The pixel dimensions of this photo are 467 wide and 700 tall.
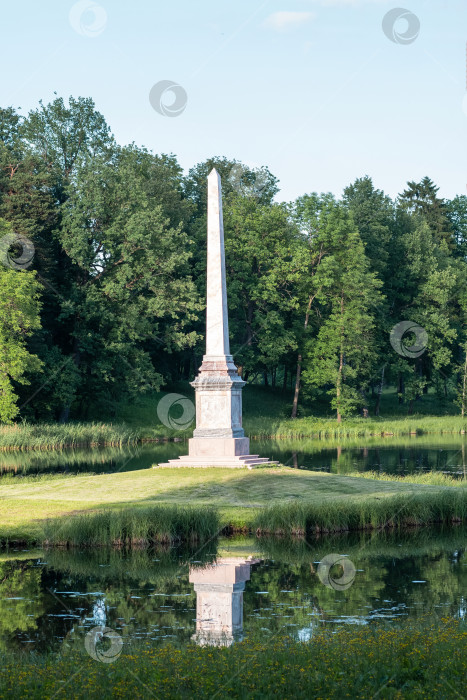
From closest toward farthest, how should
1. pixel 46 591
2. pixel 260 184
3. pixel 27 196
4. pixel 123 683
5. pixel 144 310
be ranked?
1. pixel 123 683
2. pixel 46 591
3. pixel 27 196
4. pixel 144 310
5. pixel 260 184

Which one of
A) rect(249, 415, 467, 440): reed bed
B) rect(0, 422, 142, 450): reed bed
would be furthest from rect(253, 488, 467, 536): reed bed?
rect(249, 415, 467, 440): reed bed

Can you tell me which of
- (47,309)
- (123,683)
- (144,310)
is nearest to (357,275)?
(144,310)

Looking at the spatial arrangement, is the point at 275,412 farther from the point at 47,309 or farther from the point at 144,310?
the point at 47,309

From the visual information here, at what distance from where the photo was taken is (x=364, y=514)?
2064cm

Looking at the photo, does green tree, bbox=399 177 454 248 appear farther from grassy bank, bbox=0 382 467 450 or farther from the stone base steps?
the stone base steps

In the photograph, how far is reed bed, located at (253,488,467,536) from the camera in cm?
1983

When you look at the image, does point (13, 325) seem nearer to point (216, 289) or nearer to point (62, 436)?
point (62, 436)

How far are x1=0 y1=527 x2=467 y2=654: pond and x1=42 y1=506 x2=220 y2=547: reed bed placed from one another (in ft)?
1.75

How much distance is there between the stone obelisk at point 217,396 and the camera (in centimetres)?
2927

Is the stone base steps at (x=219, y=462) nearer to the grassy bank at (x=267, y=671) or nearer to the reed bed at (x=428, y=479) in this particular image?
the reed bed at (x=428, y=479)

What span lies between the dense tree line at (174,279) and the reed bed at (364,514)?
1293 inches

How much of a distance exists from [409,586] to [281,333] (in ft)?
175

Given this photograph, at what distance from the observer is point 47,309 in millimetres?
59406

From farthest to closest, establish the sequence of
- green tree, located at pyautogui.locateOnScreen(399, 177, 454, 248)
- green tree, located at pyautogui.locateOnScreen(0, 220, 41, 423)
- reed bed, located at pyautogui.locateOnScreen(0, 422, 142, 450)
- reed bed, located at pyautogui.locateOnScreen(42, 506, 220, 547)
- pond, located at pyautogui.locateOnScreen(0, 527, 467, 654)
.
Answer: green tree, located at pyautogui.locateOnScreen(399, 177, 454, 248), green tree, located at pyautogui.locateOnScreen(0, 220, 41, 423), reed bed, located at pyautogui.locateOnScreen(0, 422, 142, 450), reed bed, located at pyautogui.locateOnScreen(42, 506, 220, 547), pond, located at pyautogui.locateOnScreen(0, 527, 467, 654)
